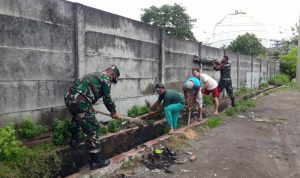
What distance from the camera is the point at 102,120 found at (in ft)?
19.1

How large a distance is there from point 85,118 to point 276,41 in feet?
163

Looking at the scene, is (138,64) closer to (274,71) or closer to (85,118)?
(85,118)

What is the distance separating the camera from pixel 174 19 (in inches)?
961

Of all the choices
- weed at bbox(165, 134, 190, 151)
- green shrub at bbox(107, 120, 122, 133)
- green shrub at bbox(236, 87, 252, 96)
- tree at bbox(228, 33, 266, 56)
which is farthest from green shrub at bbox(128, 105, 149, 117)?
tree at bbox(228, 33, 266, 56)

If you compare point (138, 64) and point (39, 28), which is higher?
point (39, 28)

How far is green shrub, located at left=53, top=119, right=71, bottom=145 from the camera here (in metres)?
4.40

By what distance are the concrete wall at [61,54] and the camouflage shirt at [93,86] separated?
681 mm

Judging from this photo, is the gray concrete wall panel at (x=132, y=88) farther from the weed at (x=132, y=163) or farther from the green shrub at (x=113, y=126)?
the weed at (x=132, y=163)

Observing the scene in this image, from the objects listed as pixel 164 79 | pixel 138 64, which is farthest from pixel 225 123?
pixel 138 64

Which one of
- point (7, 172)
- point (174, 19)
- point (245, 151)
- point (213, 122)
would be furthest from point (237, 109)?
point (174, 19)

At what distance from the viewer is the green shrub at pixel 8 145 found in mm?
3492

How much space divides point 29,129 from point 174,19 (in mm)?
21531

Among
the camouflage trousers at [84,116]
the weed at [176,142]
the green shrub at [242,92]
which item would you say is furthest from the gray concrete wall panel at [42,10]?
the green shrub at [242,92]

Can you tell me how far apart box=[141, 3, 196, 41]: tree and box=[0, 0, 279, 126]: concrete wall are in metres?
17.0
